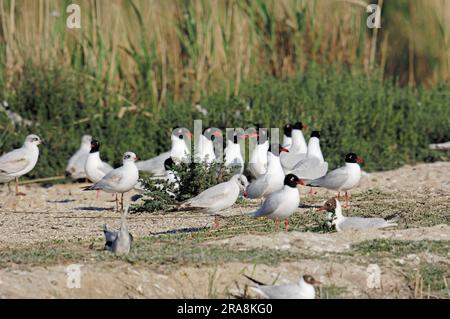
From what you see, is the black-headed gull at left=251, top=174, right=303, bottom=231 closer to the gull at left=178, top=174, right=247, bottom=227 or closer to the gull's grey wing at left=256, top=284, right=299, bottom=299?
the gull at left=178, top=174, right=247, bottom=227

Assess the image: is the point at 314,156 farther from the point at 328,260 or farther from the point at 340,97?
the point at 328,260

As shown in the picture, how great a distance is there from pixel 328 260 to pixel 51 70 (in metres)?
7.68

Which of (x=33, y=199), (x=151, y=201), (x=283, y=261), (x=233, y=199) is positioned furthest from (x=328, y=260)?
(x=33, y=199)

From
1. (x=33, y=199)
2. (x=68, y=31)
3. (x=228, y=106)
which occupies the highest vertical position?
(x=68, y=31)

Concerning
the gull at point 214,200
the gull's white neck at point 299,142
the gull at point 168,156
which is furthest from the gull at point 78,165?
the gull at point 214,200

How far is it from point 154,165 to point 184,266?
555 centimetres

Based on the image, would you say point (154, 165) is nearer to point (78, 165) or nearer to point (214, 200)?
point (78, 165)

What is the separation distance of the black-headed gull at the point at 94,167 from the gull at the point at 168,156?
1.95ft

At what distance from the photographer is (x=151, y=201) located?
439 inches

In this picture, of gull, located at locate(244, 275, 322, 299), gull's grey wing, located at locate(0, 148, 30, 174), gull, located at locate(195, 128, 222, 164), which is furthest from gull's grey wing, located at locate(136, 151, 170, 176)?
gull, located at locate(244, 275, 322, 299)

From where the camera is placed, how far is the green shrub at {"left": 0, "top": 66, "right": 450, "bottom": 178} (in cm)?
1416

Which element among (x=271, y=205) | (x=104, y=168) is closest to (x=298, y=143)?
(x=104, y=168)

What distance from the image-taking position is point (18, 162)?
12.4m

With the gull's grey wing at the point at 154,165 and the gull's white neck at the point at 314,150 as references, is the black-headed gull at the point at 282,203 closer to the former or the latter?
the gull's white neck at the point at 314,150
